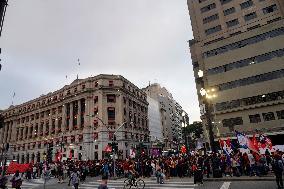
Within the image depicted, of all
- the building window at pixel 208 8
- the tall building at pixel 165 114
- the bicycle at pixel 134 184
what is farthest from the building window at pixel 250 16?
the tall building at pixel 165 114

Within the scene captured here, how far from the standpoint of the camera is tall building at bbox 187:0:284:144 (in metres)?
36.8

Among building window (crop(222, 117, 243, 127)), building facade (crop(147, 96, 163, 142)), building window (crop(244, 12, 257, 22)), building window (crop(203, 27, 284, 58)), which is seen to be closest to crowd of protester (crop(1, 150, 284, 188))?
building window (crop(222, 117, 243, 127))

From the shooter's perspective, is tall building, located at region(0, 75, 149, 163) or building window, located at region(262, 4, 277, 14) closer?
building window, located at region(262, 4, 277, 14)

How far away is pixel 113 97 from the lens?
62000 millimetres

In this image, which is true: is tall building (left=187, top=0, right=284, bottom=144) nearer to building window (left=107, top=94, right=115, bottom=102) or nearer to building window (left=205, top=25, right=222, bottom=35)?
building window (left=205, top=25, right=222, bottom=35)

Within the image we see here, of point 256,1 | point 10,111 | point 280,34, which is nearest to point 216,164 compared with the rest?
point 280,34

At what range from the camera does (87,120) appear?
6141cm

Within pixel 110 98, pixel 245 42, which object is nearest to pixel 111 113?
pixel 110 98

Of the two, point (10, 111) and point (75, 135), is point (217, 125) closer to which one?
point (75, 135)

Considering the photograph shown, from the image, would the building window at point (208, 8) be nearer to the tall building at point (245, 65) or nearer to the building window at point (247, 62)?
the tall building at point (245, 65)

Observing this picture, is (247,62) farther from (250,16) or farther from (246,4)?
(246,4)

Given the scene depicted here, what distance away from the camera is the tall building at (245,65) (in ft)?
121

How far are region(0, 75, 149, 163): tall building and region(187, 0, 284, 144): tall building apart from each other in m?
24.1

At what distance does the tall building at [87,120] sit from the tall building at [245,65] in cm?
2406
